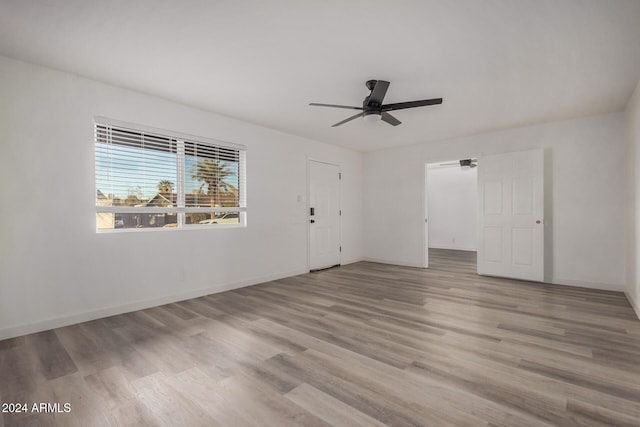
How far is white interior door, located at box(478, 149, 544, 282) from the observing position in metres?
4.93

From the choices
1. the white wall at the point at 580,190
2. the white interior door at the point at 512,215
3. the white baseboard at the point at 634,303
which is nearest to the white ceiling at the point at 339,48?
the white wall at the point at 580,190

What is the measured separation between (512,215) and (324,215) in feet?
11.0

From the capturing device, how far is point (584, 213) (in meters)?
4.64

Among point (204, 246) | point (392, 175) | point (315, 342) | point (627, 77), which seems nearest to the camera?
point (315, 342)

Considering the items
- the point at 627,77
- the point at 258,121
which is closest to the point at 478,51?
the point at 627,77

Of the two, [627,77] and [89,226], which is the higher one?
[627,77]

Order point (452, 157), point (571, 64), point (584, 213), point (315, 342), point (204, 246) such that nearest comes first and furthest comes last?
1. point (315, 342)
2. point (571, 64)
3. point (204, 246)
4. point (584, 213)
5. point (452, 157)

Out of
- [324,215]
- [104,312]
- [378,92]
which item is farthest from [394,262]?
[104,312]

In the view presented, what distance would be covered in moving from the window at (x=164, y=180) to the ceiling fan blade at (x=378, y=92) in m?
2.26

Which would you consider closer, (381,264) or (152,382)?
(152,382)

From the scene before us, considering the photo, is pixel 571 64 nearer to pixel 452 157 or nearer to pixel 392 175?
pixel 452 157

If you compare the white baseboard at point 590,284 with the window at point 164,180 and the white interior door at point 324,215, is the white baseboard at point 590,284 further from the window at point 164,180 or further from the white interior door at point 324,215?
the window at point 164,180

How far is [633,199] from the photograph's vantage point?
3.79 metres

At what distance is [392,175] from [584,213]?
3311 mm
